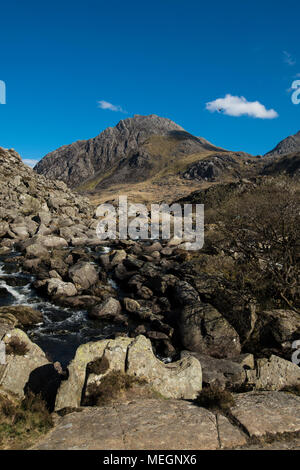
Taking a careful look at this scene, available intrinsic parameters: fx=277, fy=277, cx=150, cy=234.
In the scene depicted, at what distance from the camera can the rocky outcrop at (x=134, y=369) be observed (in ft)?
32.5

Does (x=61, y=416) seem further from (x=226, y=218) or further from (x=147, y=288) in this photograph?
(x=226, y=218)

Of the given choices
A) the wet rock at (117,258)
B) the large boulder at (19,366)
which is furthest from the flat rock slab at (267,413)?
the wet rock at (117,258)

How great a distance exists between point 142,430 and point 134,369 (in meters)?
2.62

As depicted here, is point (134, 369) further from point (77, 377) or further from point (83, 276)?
point (83, 276)

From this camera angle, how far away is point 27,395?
388 inches

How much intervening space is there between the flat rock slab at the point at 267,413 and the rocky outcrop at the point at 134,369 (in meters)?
1.91

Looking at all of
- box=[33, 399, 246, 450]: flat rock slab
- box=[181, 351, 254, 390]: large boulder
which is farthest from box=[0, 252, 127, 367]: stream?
box=[33, 399, 246, 450]: flat rock slab

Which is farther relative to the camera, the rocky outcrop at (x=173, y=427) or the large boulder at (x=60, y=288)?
the large boulder at (x=60, y=288)

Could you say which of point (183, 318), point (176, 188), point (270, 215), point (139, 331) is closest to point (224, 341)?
point (183, 318)

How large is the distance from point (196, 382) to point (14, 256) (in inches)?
1257

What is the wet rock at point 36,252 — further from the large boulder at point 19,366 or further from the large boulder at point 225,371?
the large boulder at point 225,371

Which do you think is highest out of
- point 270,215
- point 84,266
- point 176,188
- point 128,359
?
point 176,188

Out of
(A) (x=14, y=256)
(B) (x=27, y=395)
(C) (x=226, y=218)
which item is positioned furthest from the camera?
(A) (x=14, y=256)

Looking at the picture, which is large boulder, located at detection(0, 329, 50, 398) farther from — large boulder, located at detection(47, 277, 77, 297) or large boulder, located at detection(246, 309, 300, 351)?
large boulder, located at detection(47, 277, 77, 297)
